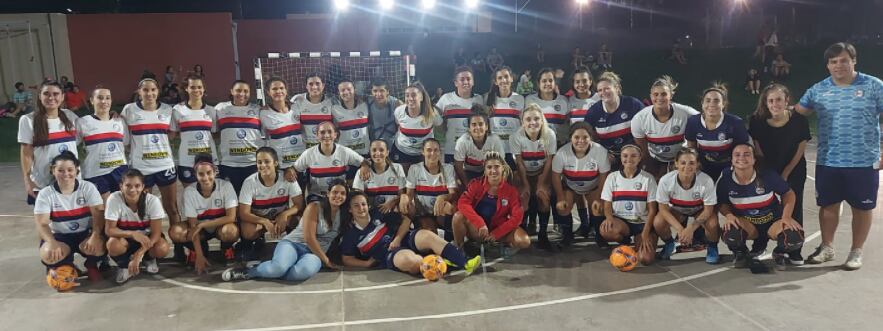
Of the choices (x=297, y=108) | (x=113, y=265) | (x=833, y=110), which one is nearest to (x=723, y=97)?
(x=833, y=110)

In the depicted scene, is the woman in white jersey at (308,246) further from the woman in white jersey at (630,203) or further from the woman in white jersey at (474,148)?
the woman in white jersey at (630,203)

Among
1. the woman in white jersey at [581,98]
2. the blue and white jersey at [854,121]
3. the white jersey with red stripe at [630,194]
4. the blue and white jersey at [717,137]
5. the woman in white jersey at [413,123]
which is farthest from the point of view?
the woman in white jersey at [581,98]

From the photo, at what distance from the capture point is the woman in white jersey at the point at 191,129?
18.6ft

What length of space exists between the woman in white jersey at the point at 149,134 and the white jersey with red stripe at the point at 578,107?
3.88 meters

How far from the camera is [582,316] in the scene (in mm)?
4105

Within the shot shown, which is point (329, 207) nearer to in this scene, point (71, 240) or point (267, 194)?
point (267, 194)

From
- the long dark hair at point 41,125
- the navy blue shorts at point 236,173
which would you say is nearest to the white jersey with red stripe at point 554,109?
the navy blue shorts at point 236,173

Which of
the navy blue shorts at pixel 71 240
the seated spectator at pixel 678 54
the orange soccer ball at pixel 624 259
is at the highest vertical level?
the seated spectator at pixel 678 54

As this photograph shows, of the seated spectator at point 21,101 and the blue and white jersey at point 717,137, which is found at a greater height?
the seated spectator at point 21,101

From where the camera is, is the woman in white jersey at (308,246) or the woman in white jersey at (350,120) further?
the woman in white jersey at (350,120)

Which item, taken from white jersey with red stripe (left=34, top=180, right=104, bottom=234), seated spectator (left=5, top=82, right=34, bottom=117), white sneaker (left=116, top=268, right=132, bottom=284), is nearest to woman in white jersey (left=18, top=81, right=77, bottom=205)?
white jersey with red stripe (left=34, top=180, right=104, bottom=234)

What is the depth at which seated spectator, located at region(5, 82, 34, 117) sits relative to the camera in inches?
572

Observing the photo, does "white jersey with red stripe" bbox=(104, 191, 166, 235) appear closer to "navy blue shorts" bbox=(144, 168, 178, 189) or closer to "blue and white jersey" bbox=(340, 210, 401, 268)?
"navy blue shorts" bbox=(144, 168, 178, 189)

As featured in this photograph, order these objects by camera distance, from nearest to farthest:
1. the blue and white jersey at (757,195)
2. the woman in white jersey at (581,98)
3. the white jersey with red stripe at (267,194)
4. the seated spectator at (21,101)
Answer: the blue and white jersey at (757,195) < the white jersey with red stripe at (267,194) < the woman in white jersey at (581,98) < the seated spectator at (21,101)
